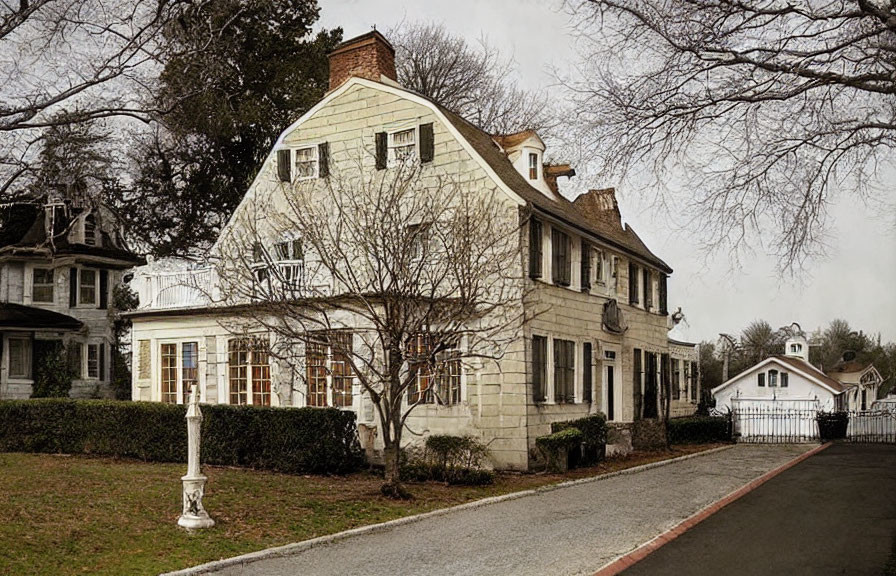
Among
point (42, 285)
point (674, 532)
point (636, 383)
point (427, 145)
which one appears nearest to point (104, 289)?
point (42, 285)

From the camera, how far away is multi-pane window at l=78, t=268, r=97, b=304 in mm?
30078

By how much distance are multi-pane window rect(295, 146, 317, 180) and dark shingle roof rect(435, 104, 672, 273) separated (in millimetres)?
2915

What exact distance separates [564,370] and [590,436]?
1.53 metres

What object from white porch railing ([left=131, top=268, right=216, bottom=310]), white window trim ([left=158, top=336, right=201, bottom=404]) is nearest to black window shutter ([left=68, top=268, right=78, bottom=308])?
white porch railing ([left=131, top=268, right=216, bottom=310])

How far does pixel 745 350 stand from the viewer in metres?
54.9

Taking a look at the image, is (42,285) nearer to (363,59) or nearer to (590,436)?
(363,59)

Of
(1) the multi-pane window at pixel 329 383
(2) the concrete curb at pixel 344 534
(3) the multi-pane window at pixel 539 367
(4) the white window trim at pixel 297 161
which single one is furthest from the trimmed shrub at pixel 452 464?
(4) the white window trim at pixel 297 161

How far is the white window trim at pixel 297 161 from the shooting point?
62.6 feet

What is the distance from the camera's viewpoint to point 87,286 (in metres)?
30.2

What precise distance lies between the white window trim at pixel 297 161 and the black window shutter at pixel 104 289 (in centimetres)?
1402

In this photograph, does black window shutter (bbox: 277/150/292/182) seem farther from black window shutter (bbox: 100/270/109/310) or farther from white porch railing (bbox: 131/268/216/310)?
black window shutter (bbox: 100/270/109/310)

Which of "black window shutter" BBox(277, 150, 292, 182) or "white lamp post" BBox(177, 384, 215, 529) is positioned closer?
"white lamp post" BBox(177, 384, 215, 529)

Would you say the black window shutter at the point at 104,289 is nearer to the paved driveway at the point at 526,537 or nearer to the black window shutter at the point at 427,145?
the black window shutter at the point at 427,145

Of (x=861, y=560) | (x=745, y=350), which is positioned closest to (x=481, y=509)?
(x=861, y=560)
